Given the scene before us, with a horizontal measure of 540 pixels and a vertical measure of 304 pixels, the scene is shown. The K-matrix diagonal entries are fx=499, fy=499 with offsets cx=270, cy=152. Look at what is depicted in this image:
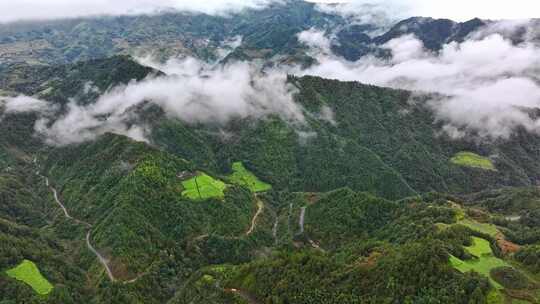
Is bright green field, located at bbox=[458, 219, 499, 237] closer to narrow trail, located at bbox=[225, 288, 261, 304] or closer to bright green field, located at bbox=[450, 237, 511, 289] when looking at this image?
bright green field, located at bbox=[450, 237, 511, 289]

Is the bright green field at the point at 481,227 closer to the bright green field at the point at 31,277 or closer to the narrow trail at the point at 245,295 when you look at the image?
the narrow trail at the point at 245,295

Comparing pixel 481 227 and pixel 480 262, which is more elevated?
pixel 480 262

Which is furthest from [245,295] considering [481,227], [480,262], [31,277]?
[481,227]

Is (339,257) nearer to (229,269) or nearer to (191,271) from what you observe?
(229,269)

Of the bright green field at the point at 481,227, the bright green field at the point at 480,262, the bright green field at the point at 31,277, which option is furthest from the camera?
the bright green field at the point at 481,227

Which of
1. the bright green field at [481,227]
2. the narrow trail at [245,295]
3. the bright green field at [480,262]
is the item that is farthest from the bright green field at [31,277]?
the bright green field at [481,227]

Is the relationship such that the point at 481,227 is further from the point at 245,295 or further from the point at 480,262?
the point at 245,295

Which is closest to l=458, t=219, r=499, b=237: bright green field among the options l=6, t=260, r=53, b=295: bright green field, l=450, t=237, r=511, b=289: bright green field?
l=450, t=237, r=511, b=289: bright green field
